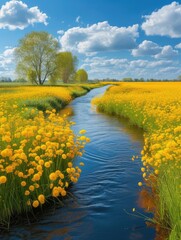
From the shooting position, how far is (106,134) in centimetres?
1424

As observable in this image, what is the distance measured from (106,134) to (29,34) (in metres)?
54.5

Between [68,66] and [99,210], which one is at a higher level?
[68,66]

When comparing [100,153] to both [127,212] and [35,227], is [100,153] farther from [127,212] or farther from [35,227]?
[35,227]

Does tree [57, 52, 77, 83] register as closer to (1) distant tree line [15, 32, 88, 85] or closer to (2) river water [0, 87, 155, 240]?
(1) distant tree line [15, 32, 88, 85]

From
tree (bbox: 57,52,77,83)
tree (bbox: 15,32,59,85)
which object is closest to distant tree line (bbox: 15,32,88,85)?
tree (bbox: 15,32,59,85)

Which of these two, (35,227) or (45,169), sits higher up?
(45,169)

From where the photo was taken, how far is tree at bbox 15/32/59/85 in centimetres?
6300

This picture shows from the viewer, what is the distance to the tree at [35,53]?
6300 centimetres

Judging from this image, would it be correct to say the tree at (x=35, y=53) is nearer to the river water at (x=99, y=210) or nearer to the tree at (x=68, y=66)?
the tree at (x=68, y=66)

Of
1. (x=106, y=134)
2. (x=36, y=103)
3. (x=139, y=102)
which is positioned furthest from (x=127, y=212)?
(x=36, y=103)

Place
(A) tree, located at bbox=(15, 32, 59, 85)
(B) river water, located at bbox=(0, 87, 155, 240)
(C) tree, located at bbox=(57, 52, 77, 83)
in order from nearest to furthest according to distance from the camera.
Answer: (B) river water, located at bbox=(0, 87, 155, 240) < (A) tree, located at bbox=(15, 32, 59, 85) < (C) tree, located at bbox=(57, 52, 77, 83)

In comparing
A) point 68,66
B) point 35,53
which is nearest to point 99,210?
point 35,53

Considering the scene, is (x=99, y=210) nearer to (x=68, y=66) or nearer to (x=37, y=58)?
(x=37, y=58)

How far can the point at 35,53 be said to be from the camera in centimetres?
6316
